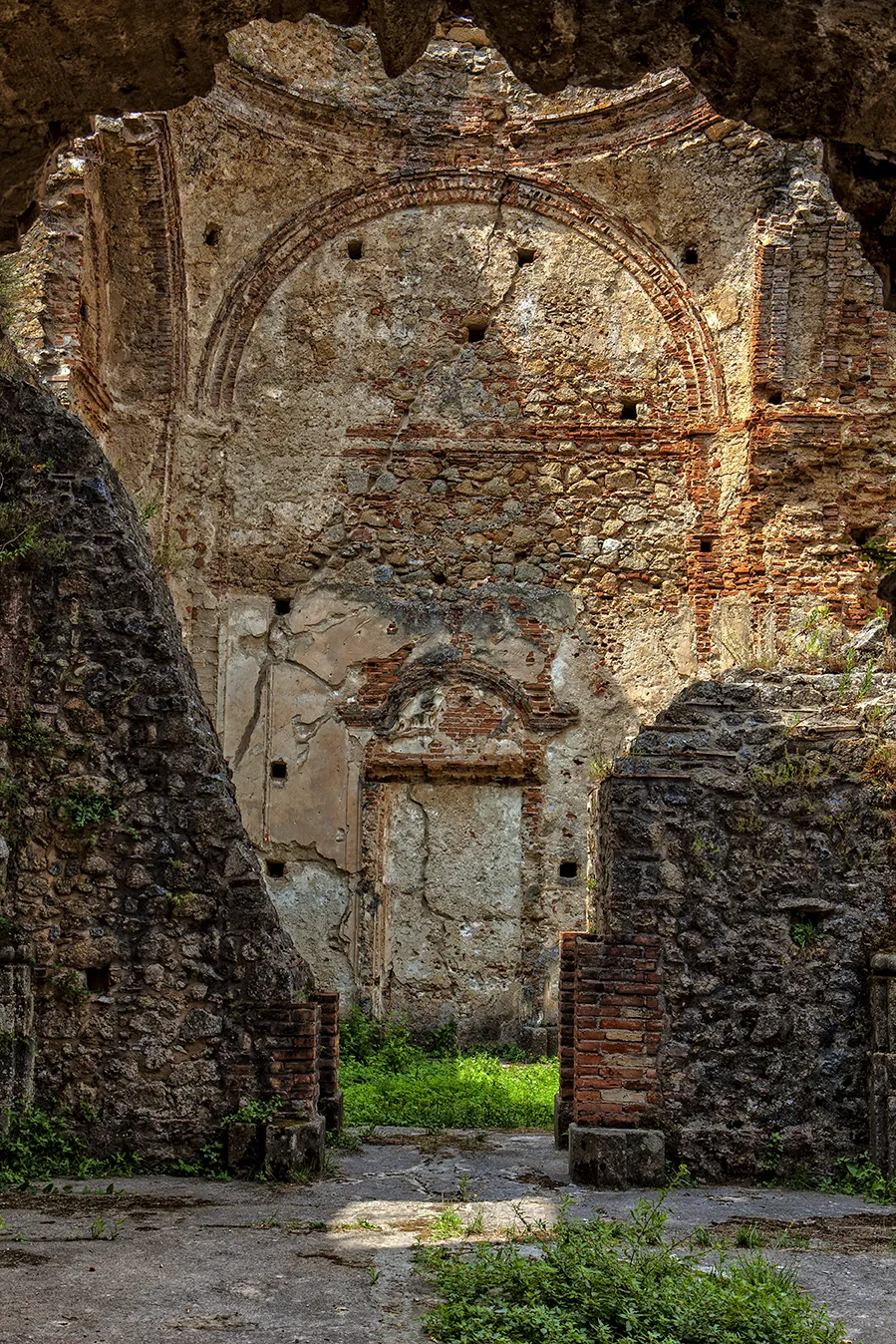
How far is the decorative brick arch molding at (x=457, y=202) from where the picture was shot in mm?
12891

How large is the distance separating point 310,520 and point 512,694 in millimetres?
2582

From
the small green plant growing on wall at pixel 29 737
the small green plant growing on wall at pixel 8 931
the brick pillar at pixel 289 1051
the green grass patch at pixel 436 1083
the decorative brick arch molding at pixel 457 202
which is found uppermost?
the decorative brick arch molding at pixel 457 202

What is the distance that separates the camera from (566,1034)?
7.23m

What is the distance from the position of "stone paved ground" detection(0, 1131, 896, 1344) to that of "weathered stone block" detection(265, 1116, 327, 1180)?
0.43 feet

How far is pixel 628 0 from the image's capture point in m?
3.65

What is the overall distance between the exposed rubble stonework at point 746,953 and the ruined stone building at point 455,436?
4688 millimetres

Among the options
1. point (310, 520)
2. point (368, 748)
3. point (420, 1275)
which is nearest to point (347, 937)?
point (368, 748)

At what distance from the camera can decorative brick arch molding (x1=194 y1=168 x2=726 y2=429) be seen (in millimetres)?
12891

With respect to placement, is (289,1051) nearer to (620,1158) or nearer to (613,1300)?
(620,1158)

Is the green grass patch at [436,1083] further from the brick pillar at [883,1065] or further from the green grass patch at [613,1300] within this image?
the green grass patch at [613,1300]

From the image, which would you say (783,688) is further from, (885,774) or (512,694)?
(512,694)

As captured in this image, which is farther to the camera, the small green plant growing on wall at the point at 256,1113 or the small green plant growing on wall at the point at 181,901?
the small green plant growing on wall at the point at 181,901

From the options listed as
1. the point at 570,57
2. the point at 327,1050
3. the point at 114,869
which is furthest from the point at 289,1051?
the point at 570,57

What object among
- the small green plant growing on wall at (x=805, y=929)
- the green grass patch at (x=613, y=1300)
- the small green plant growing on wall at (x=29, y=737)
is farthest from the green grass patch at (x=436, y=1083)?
the green grass patch at (x=613, y=1300)
